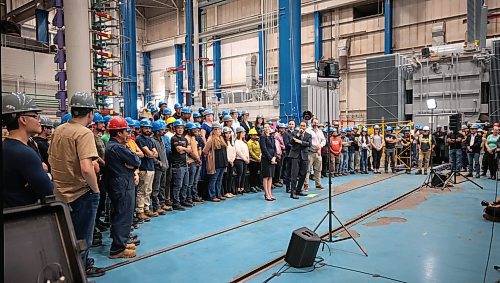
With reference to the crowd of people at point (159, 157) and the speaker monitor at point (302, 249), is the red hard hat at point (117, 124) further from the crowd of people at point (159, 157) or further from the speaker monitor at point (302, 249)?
the speaker monitor at point (302, 249)

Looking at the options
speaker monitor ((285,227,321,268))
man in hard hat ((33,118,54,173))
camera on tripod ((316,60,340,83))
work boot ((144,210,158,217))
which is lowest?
work boot ((144,210,158,217))

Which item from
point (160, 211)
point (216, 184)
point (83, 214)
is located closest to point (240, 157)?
point (216, 184)

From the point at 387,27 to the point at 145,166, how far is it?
17515 millimetres

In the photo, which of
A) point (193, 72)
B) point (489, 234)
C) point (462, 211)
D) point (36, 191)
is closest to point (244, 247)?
point (36, 191)

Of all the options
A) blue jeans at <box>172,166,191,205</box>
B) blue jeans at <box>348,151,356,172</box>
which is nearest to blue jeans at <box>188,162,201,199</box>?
blue jeans at <box>172,166,191,205</box>

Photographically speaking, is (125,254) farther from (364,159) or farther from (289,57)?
(364,159)

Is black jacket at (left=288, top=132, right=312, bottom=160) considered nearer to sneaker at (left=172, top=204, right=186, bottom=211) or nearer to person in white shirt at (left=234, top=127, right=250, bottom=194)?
person in white shirt at (left=234, top=127, right=250, bottom=194)

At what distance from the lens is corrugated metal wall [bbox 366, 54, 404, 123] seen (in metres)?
17.0

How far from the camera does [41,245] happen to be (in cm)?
140

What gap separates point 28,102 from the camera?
2.54 metres

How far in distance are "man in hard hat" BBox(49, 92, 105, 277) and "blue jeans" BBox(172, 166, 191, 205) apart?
338 centimetres

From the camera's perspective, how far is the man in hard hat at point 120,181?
4.18 m

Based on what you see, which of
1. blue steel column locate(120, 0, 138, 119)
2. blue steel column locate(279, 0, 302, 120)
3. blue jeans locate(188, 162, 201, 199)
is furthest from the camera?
blue steel column locate(279, 0, 302, 120)

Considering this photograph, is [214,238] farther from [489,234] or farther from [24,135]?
[489,234]
